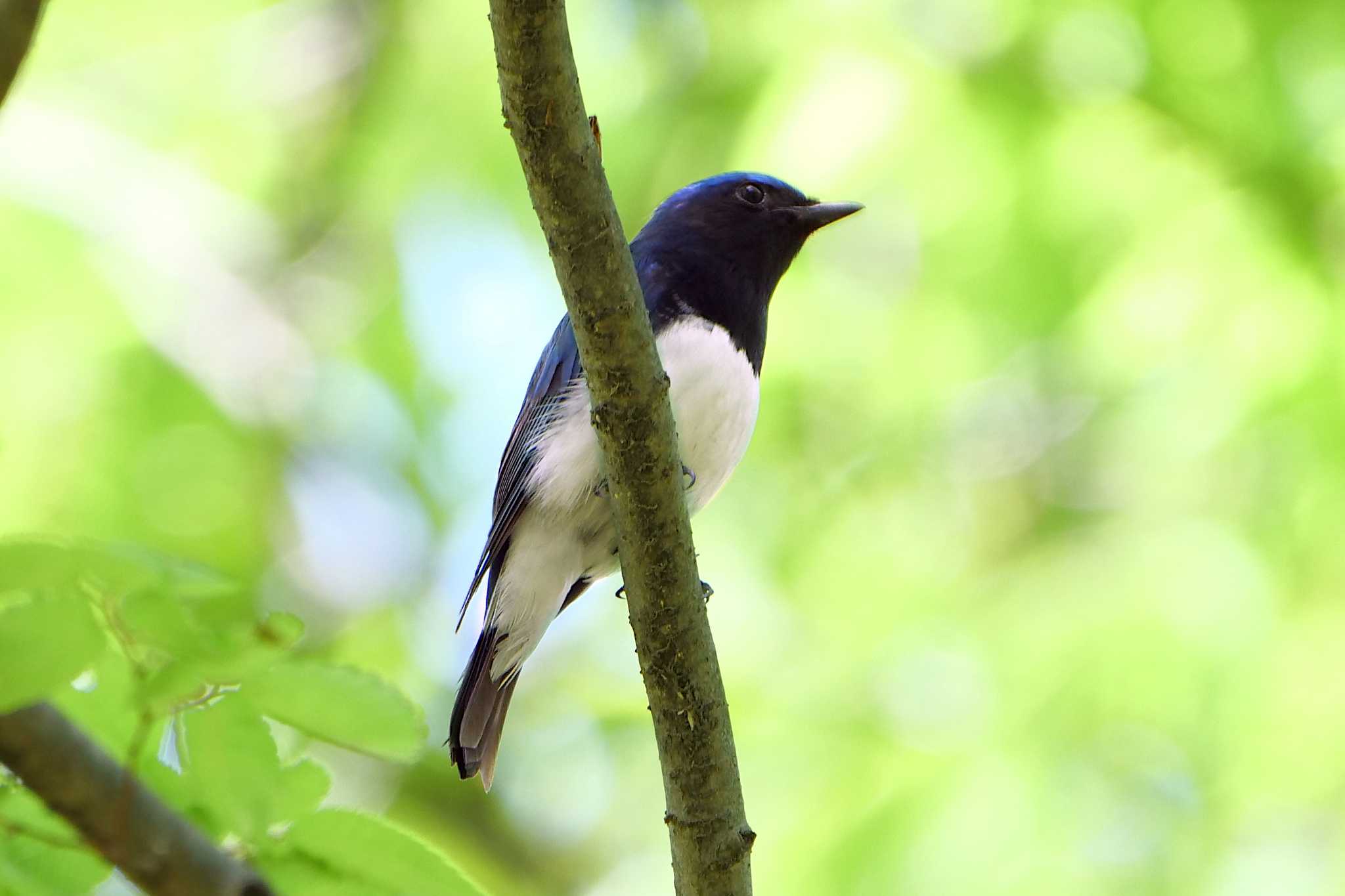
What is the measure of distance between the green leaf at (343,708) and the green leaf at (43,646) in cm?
19

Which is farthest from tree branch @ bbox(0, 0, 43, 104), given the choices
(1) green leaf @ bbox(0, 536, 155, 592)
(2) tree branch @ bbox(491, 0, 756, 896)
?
(2) tree branch @ bbox(491, 0, 756, 896)

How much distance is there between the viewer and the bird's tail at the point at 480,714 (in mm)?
4148

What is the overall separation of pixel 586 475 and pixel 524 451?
0.38 m

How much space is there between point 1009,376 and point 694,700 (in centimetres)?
399

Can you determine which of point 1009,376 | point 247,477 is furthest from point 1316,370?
point 247,477

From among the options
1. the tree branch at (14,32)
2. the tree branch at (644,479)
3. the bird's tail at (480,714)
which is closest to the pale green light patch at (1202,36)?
the bird's tail at (480,714)

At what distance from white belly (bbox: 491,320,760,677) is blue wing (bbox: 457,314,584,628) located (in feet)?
0.14

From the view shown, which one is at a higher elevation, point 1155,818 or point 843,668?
point 843,668

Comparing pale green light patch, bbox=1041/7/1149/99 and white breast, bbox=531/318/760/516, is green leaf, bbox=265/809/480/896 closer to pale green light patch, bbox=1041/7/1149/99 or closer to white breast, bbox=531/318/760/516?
white breast, bbox=531/318/760/516

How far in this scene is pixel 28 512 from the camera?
5758mm

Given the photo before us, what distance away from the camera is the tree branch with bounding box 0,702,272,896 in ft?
4.58

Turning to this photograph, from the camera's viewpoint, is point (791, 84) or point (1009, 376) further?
point (1009, 376)

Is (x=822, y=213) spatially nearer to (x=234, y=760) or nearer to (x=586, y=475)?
(x=586, y=475)

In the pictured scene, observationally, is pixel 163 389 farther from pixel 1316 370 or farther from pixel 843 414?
pixel 1316 370
